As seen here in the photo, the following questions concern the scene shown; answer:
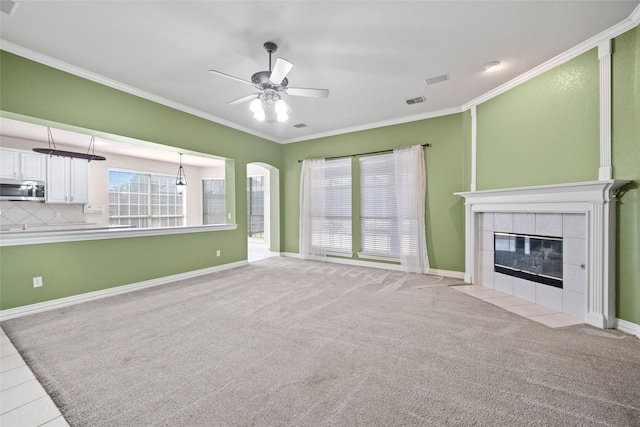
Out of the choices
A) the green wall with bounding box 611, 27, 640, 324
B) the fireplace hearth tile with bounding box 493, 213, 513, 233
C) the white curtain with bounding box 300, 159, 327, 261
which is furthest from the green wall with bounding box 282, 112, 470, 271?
the green wall with bounding box 611, 27, 640, 324

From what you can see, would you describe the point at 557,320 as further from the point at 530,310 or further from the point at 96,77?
the point at 96,77

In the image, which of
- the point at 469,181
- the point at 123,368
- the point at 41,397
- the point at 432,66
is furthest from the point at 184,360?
the point at 469,181

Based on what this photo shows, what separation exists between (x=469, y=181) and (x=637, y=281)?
7.51 ft

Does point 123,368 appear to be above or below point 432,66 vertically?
below

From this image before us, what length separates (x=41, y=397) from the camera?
1.65 metres

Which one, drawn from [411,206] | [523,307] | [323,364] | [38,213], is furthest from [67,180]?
[523,307]

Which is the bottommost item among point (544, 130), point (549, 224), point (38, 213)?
point (549, 224)

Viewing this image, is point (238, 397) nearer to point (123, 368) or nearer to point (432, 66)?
point (123, 368)

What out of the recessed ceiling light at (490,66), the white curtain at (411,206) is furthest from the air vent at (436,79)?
the white curtain at (411,206)

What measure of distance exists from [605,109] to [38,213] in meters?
9.46

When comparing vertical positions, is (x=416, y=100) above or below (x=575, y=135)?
above

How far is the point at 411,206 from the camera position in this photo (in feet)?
15.8

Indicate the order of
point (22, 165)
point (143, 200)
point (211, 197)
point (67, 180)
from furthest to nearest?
point (211, 197), point (143, 200), point (67, 180), point (22, 165)

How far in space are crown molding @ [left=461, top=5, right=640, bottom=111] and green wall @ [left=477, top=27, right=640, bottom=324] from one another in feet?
0.17
